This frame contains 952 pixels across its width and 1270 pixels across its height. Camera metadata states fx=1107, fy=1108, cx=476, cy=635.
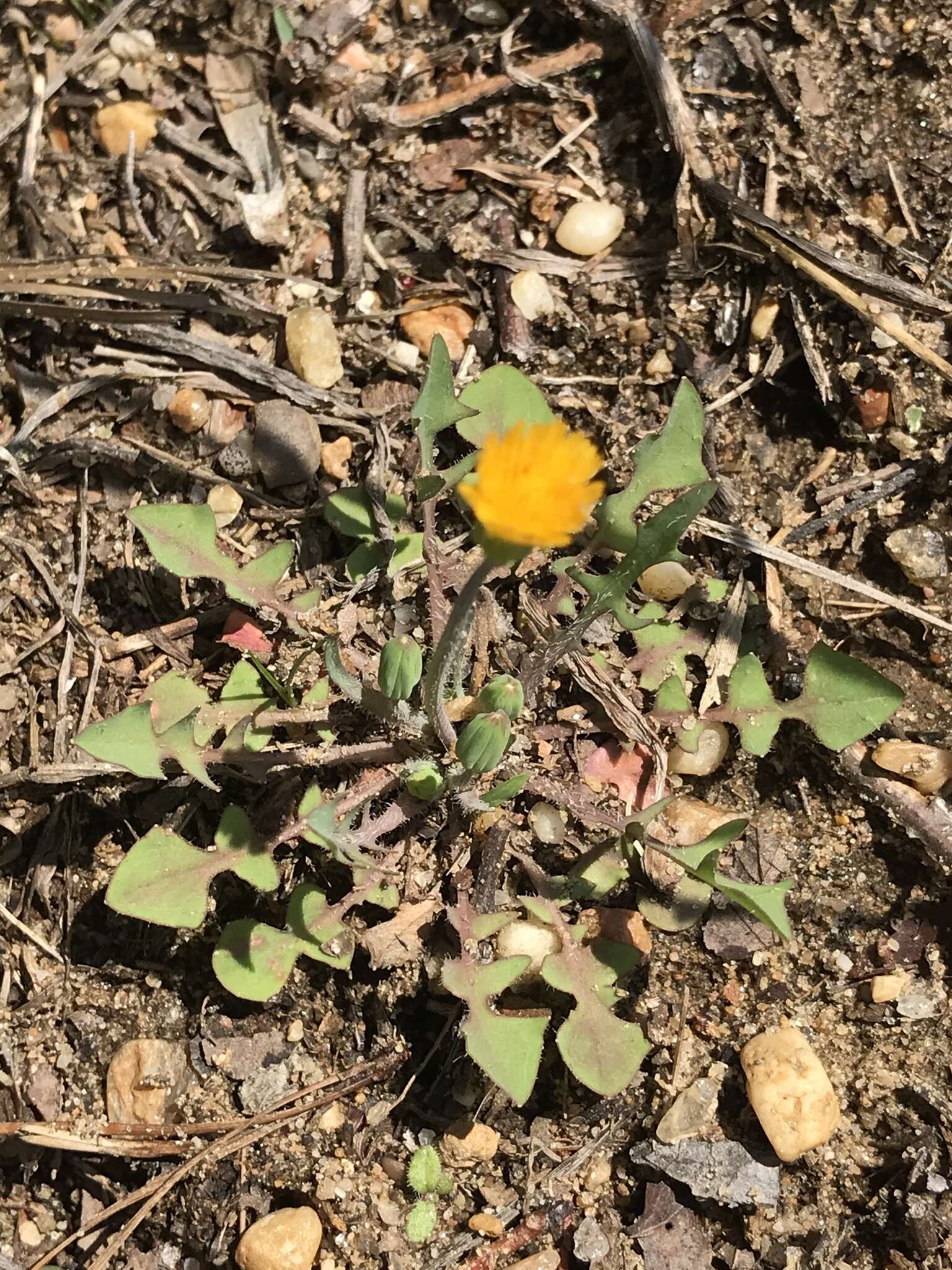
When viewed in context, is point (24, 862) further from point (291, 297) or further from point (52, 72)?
point (52, 72)

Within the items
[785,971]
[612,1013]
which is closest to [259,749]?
[612,1013]

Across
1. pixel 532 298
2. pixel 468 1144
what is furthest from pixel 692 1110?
pixel 532 298

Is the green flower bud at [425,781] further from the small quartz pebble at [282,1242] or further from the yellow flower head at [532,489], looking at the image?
the small quartz pebble at [282,1242]

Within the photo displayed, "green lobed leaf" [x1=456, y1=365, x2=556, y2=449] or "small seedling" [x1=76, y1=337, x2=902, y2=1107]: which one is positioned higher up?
"green lobed leaf" [x1=456, y1=365, x2=556, y2=449]

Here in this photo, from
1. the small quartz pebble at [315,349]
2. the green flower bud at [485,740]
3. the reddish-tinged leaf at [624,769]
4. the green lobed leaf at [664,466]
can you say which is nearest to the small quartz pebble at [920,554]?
the green lobed leaf at [664,466]

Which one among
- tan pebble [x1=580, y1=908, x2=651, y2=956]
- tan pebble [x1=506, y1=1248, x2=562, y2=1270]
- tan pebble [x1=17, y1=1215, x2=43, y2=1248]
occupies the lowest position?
tan pebble [x1=17, y1=1215, x2=43, y2=1248]

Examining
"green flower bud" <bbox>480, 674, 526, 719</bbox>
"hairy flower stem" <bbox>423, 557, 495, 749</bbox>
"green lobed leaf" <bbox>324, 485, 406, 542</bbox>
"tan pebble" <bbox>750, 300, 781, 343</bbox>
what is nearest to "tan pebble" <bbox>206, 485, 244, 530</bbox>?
"green lobed leaf" <bbox>324, 485, 406, 542</bbox>

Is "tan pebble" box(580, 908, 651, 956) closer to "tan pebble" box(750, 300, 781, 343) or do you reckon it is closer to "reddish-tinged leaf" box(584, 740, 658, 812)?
"reddish-tinged leaf" box(584, 740, 658, 812)
